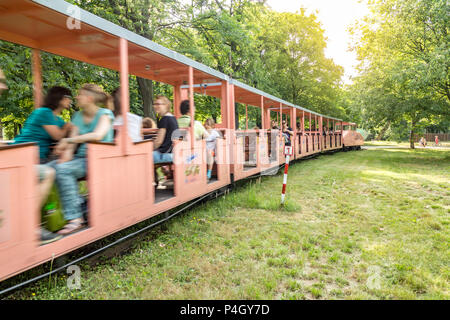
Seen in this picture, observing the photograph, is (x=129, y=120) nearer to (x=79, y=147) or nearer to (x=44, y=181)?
(x=79, y=147)

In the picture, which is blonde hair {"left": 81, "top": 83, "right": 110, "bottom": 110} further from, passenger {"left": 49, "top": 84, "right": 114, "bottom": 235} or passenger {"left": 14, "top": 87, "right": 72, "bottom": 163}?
passenger {"left": 14, "top": 87, "right": 72, "bottom": 163}

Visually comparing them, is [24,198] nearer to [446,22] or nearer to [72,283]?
[72,283]

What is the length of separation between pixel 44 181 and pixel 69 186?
0.28m

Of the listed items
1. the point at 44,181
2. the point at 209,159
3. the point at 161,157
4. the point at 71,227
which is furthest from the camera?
the point at 209,159

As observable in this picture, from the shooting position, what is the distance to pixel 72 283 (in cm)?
311

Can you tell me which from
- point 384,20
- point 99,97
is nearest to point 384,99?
point 384,20

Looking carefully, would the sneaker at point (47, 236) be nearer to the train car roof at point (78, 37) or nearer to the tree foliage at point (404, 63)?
the train car roof at point (78, 37)

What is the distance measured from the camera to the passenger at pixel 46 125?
3139 mm

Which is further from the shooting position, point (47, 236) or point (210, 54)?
point (210, 54)

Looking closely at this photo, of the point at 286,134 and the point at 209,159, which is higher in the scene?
the point at 286,134

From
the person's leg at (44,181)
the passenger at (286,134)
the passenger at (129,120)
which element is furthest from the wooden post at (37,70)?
the passenger at (286,134)

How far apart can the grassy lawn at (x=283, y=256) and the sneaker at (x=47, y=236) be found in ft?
1.84

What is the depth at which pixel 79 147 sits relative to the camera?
3219 mm

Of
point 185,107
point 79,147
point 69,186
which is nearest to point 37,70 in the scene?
point 79,147
